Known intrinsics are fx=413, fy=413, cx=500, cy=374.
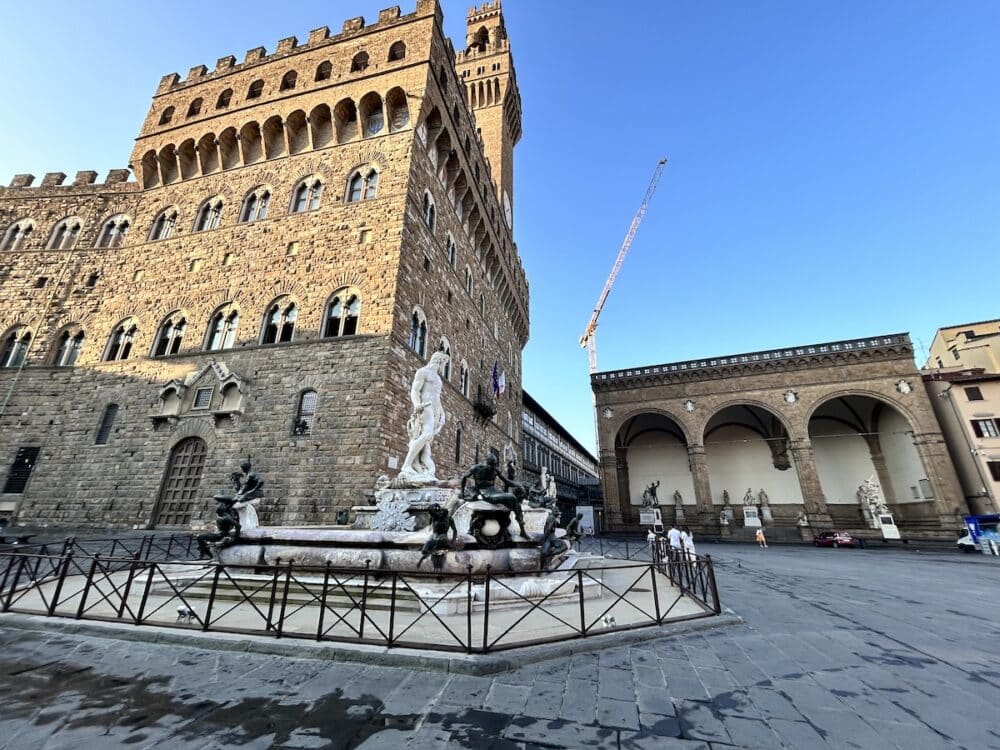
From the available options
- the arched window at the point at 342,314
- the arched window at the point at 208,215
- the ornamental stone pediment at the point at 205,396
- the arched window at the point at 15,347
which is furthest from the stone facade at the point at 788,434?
the arched window at the point at 15,347

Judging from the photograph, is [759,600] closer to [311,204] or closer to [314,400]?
[314,400]

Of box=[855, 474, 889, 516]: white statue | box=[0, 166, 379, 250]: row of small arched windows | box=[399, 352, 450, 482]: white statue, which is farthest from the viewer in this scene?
box=[855, 474, 889, 516]: white statue

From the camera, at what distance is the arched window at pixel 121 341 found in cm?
1520

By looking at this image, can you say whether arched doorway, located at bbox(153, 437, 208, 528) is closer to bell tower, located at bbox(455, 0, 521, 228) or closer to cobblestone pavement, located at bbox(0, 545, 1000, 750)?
cobblestone pavement, located at bbox(0, 545, 1000, 750)

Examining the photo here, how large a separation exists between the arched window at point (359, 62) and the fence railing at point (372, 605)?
716 inches

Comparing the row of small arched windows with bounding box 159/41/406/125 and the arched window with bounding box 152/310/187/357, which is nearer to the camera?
the arched window with bounding box 152/310/187/357

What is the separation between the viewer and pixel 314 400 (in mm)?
12375

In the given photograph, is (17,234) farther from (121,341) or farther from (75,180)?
(121,341)

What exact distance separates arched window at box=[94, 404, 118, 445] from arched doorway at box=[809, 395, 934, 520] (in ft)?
111

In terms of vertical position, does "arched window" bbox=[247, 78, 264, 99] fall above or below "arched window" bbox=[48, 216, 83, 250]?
above

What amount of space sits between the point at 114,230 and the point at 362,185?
12419mm

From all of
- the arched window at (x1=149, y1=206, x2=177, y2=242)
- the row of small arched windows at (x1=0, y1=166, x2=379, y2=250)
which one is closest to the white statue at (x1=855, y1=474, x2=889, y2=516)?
the row of small arched windows at (x1=0, y1=166, x2=379, y2=250)

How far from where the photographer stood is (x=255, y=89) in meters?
17.7

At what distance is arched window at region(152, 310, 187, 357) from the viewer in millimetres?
14633
